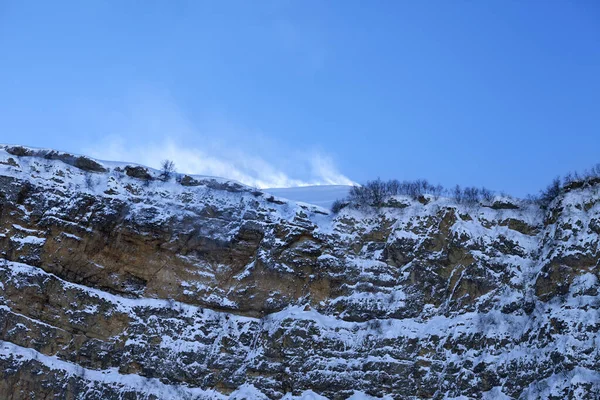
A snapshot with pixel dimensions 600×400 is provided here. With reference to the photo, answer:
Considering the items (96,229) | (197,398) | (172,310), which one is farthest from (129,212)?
(197,398)

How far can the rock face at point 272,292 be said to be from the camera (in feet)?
117

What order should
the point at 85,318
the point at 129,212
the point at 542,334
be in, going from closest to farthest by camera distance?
the point at 542,334 → the point at 85,318 → the point at 129,212

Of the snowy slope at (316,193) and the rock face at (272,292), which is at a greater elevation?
the snowy slope at (316,193)

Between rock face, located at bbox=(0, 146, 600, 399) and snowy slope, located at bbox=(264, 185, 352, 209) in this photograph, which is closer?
rock face, located at bbox=(0, 146, 600, 399)

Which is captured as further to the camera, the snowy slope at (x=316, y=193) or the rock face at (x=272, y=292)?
the snowy slope at (x=316, y=193)

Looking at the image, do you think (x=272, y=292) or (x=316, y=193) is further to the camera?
(x=316, y=193)

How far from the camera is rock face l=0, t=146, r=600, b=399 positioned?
3578 centimetres

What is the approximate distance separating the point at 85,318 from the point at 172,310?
3.87 metres

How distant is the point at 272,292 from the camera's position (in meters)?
39.4

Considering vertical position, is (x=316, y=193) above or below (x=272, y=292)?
above

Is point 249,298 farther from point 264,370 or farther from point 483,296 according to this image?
point 483,296

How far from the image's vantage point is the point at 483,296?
37.8m

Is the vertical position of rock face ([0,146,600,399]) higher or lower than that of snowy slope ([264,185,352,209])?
lower

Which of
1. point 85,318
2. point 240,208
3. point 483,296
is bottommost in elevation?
point 85,318
